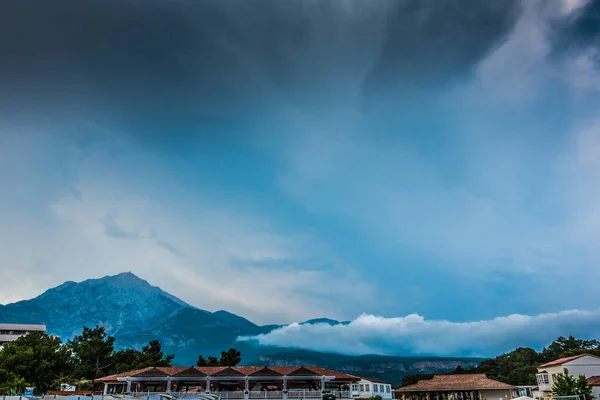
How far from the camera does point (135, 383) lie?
45.8 metres

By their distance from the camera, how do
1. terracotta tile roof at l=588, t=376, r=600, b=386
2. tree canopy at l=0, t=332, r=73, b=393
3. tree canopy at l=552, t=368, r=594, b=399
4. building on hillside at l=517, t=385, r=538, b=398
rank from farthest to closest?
1. building on hillside at l=517, t=385, r=538, b=398
2. tree canopy at l=0, t=332, r=73, b=393
3. terracotta tile roof at l=588, t=376, r=600, b=386
4. tree canopy at l=552, t=368, r=594, b=399

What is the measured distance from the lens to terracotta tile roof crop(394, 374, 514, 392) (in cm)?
5559

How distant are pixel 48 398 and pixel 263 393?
19.5 m

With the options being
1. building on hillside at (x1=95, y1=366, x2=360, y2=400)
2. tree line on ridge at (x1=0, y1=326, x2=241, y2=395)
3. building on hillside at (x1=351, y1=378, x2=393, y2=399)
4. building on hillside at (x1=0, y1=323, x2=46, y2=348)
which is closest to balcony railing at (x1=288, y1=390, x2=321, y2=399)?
building on hillside at (x1=95, y1=366, x2=360, y2=400)

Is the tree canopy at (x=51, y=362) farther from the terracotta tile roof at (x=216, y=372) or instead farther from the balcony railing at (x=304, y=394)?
the balcony railing at (x=304, y=394)

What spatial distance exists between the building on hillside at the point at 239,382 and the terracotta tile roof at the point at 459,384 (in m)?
15.0

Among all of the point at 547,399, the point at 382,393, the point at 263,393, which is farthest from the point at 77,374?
the point at 547,399

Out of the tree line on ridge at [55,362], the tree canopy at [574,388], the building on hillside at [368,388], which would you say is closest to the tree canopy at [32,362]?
the tree line on ridge at [55,362]

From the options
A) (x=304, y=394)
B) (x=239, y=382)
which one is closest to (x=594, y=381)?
(x=304, y=394)

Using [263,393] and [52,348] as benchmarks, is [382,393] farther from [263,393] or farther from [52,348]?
[52,348]

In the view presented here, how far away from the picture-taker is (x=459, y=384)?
5738cm

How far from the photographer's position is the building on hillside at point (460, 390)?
182ft

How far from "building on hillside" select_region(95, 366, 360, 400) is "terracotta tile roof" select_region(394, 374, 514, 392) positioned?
1504 centimetres

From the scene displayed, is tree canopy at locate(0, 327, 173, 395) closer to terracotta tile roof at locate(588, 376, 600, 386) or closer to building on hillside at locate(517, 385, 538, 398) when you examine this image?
building on hillside at locate(517, 385, 538, 398)
